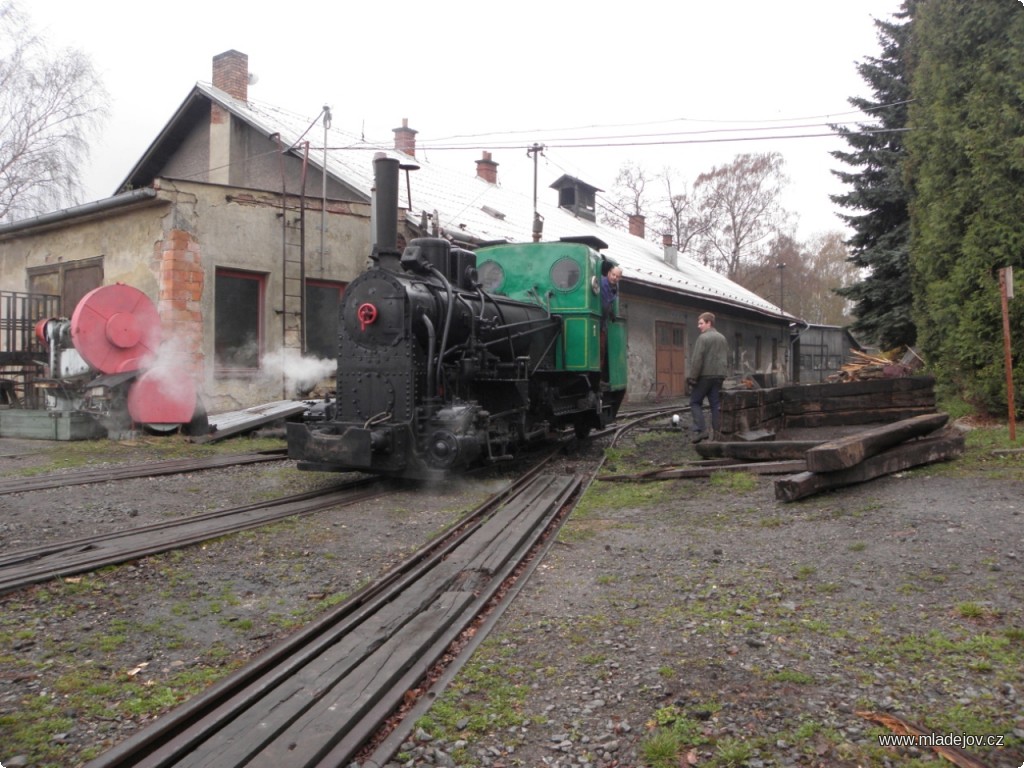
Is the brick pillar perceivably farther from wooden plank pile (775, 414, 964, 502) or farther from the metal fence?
wooden plank pile (775, 414, 964, 502)

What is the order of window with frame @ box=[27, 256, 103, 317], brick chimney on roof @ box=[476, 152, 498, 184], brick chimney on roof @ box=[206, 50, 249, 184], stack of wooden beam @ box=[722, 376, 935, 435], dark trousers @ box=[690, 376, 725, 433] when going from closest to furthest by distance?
stack of wooden beam @ box=[722, 376, 935, 435] < dark trousers @ box=[690, 376, 725, 433] < window with frame @ box=[27, 256, 103, 317] < brick chimney on roof @ box=[206, 50, 249, 184] < brick chimney on roof @ box=[476, 152, 498, 184]

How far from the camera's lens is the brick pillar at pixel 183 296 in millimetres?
11930

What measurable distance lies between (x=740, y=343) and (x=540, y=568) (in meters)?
26.2

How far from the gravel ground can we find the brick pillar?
235 inches

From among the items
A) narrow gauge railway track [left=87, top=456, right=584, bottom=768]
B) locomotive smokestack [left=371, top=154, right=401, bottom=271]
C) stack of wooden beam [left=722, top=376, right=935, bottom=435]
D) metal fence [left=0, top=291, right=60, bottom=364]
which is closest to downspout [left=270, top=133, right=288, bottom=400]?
metal fence [left=0, top=291, right=60, bottom=364]

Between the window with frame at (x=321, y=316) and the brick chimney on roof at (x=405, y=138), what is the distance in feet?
28.8

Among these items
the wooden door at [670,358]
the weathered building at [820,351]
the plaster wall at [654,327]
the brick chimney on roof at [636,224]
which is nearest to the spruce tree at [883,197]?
the plaster wall at [654,327]

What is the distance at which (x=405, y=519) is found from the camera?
246 inches

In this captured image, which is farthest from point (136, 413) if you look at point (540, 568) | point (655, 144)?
point (655, 144)

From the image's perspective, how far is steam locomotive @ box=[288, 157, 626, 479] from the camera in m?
7.07

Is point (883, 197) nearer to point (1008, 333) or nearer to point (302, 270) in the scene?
point (1008, 333)

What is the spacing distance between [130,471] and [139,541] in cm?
319

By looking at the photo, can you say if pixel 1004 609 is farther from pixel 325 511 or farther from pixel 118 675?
pixel 325 511

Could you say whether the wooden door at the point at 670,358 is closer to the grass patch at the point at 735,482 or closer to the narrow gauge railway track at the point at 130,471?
the narrow gauge railway track at the point at 130,471
